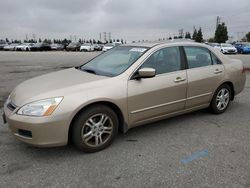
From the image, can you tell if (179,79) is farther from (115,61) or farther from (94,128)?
(94,128)

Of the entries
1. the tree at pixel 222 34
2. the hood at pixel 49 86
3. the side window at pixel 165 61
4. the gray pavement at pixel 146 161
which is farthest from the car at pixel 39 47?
the tree at pixel 222 34

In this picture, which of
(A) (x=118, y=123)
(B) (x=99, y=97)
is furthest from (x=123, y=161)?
(B) (x=99, y=97)

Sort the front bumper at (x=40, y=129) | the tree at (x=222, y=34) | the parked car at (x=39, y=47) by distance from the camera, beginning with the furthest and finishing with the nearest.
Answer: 1. the tree at (x=222, y=34)
2. the parked car at (x=39, y=47)
3. the front bumper at (x=40, y=129)

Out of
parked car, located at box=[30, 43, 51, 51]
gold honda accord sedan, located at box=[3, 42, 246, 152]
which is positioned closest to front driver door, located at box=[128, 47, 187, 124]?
gold honda accord sedan, located at box=[3, 42, 246, 152]

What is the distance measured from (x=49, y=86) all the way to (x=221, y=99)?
3.40m

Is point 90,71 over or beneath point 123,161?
over

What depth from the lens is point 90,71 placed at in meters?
4.07

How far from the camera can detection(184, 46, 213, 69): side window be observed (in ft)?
14.4

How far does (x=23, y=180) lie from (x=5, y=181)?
191 mm

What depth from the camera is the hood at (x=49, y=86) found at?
10.3ft

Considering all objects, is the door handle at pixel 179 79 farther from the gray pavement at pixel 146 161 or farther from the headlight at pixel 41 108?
the headlight at pixel 41 108

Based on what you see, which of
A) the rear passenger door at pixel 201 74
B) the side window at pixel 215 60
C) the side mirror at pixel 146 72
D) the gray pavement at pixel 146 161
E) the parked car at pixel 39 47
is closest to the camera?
the gray pavement at pixel 146 161

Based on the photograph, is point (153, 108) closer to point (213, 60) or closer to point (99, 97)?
point (99, 97)

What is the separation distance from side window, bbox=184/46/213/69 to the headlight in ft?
8.09
